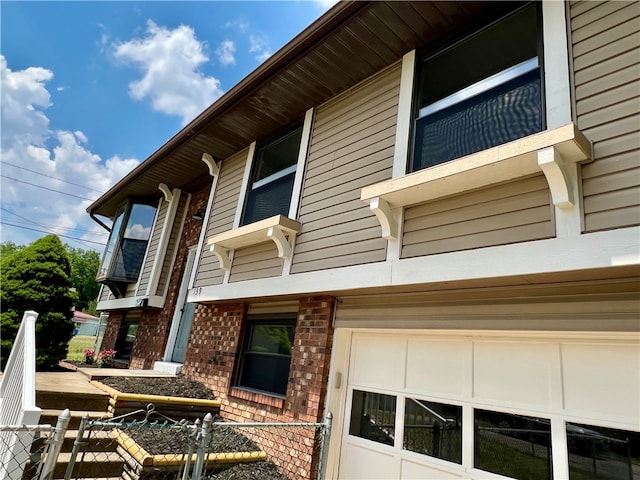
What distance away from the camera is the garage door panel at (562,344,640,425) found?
226cm

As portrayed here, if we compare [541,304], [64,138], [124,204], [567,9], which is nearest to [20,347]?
[541,304]

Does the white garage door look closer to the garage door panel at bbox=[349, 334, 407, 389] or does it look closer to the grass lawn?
the garage door panel at bbox=[349, 334, 407, 389]

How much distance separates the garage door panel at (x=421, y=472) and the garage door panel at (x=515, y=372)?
0.69 metres

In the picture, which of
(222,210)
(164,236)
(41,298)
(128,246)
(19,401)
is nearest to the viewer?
(19,401)

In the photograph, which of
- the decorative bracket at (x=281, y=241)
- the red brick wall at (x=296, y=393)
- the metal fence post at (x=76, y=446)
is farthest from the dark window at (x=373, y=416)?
the metal fence post at (x=76, y=446)

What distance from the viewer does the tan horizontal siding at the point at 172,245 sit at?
331 inches

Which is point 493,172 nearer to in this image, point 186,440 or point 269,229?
point 269,229

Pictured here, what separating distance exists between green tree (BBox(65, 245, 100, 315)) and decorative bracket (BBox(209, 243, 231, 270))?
48967mm

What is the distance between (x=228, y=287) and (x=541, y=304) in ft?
13.0

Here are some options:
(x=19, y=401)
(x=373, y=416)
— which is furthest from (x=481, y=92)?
(x=19, y=401)

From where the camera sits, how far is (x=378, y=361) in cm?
373

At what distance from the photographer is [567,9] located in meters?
2.91

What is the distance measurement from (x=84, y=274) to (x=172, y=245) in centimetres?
4964

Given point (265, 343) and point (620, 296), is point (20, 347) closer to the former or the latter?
point (265, 343)
